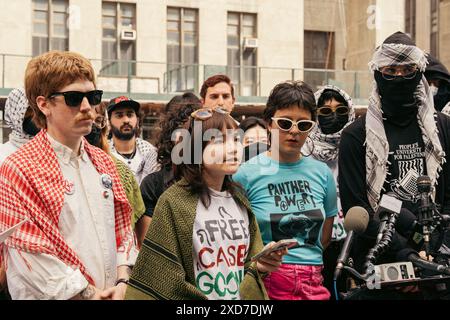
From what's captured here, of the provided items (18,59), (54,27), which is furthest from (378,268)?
(54,27)

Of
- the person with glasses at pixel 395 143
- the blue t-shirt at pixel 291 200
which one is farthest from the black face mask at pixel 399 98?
the blue t-shirt at pixel 291 200

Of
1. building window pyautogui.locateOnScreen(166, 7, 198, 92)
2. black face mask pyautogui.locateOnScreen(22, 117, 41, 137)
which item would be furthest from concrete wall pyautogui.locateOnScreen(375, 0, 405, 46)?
black face mask pyautogui.locateOnScreen(22, 117, 41, 137)

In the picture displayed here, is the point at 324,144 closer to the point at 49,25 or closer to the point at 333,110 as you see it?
the point at 333,110

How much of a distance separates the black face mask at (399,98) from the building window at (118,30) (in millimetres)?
19867

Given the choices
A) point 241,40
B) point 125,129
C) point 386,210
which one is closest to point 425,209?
point 386,210

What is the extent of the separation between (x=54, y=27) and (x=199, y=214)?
21.0 metres

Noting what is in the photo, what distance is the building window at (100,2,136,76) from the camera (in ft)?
79.7

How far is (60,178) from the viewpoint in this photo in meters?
3.64

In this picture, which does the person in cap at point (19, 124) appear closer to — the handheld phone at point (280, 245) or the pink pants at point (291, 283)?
the pink pants at point (291, 283)

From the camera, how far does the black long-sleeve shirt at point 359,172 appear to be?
179 inches

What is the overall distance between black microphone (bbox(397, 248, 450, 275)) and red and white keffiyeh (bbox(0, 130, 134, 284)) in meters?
1.60

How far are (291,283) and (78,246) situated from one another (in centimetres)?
135

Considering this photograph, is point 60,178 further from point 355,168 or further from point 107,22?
point 107,22

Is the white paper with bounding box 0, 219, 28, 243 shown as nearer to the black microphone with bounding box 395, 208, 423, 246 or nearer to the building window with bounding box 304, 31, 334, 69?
the black microphone with bounding box 395, 208, 423, 246
